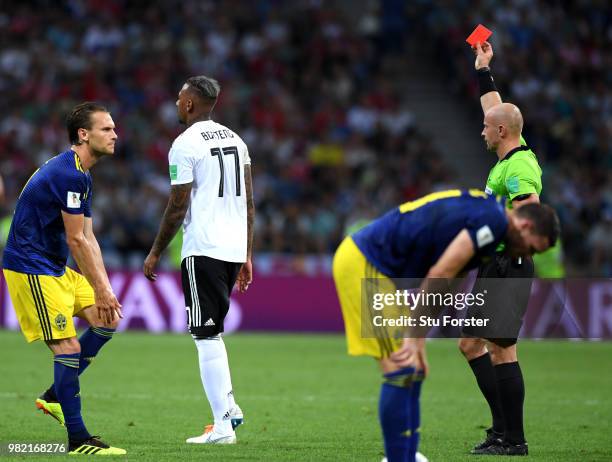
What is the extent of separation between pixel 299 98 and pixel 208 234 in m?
17.0

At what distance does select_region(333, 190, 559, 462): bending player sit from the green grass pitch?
4.75 feet

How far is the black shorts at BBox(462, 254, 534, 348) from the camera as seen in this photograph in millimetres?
7824

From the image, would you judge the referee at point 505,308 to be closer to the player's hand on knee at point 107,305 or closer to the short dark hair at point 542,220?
the short dark hair at point 542,220

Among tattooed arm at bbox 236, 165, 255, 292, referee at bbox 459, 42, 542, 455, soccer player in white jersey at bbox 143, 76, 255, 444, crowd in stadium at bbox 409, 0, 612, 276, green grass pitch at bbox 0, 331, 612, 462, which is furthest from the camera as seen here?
crowd in stadium at bbox 409, 0, 612, 276

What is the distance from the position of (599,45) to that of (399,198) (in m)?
6.94

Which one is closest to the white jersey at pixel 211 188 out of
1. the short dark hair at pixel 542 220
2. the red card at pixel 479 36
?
the red card at pixel 479 36

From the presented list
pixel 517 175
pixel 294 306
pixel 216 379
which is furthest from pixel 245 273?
pixel 294 306

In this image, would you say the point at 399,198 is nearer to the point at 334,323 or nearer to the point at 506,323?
the point at 334,323

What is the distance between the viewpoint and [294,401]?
36.1ft

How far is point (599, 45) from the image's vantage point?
2545 centimetres

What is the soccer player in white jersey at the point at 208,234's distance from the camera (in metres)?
7.92

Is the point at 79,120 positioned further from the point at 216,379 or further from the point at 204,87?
the point at 216,379

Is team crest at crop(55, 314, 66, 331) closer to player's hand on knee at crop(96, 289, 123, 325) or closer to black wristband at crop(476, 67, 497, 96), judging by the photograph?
player's hand on knee at crop(96, 289, 123, 325)

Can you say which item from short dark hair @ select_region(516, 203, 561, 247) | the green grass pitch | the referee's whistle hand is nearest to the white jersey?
the referee's whistle hand
